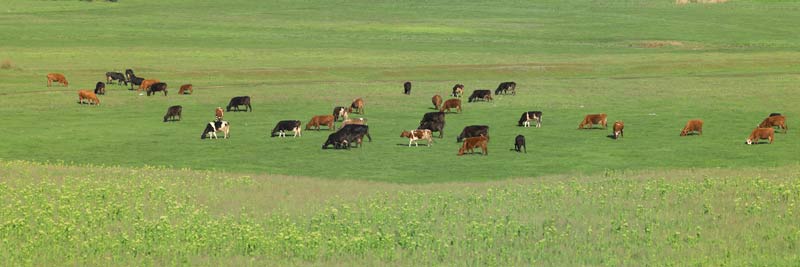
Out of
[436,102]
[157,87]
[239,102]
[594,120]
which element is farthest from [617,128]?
[157,87]

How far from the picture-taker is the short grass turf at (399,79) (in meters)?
37.0

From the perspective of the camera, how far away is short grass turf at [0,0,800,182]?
37.0m

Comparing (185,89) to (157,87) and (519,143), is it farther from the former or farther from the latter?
(519,143)

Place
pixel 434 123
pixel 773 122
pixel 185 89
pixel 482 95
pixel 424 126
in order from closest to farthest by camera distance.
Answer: pixel 424 126
pixel 434 123
pixel 773 122
pixel 482 95
pixel 185 89

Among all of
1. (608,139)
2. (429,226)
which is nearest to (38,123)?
(608,139)

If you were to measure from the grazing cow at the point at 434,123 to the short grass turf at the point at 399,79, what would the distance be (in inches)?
46.9

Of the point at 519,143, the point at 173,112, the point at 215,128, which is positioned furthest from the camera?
the point at 173,112

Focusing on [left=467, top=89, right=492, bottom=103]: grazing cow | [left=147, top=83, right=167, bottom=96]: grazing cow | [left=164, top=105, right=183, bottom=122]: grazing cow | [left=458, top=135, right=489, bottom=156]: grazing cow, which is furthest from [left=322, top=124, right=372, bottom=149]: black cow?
[left=147, top=83, right=167, bottom=96]: grazing cow

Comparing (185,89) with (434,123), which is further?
(185,89)

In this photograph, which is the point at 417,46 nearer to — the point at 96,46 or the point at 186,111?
the point at 96,46

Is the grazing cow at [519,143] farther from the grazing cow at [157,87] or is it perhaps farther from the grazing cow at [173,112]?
the grazing cow at [157,87]

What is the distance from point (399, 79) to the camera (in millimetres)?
68312

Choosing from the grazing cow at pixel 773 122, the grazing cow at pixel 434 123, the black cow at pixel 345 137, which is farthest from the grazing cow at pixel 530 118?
the black cow at pixel 345 137

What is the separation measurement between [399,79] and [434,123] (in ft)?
86.9
